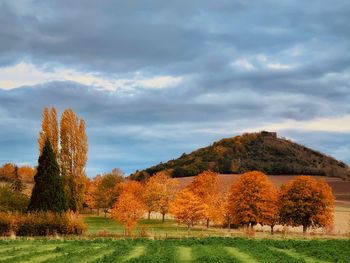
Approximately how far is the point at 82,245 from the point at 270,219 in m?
48.5

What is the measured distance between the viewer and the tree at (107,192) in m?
131

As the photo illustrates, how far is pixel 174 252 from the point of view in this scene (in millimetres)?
39938

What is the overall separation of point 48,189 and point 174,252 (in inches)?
1406

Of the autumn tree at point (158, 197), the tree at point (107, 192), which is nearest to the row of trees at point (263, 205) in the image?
the autumn tree at point (158, 197)

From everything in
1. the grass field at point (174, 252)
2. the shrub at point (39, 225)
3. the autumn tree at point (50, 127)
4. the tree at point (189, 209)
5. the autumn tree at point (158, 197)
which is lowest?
the grass field at point (174, 252)

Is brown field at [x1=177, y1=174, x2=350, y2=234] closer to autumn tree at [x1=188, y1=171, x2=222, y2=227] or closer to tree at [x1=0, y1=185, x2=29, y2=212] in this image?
autumn tree at [x1=188, y1=171, x2=222, y2=227]

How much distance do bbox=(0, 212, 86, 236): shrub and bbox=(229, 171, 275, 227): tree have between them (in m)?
31.0

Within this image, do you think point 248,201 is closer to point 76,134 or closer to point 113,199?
point 76,134

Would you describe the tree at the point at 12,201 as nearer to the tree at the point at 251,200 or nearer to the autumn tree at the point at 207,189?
the tree at the point at 251,200

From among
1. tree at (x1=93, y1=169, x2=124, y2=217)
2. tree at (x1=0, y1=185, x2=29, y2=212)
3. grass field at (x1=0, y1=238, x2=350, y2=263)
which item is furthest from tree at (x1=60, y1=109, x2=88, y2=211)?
grass field at (x1=0, y1=238, x2=350, y2=263)

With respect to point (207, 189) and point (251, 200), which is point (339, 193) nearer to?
point (207, 189)

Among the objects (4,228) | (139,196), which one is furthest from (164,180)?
(4,228)

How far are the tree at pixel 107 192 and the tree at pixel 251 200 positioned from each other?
1888 inches

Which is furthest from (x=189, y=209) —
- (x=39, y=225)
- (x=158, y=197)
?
(x=39, y=225)
